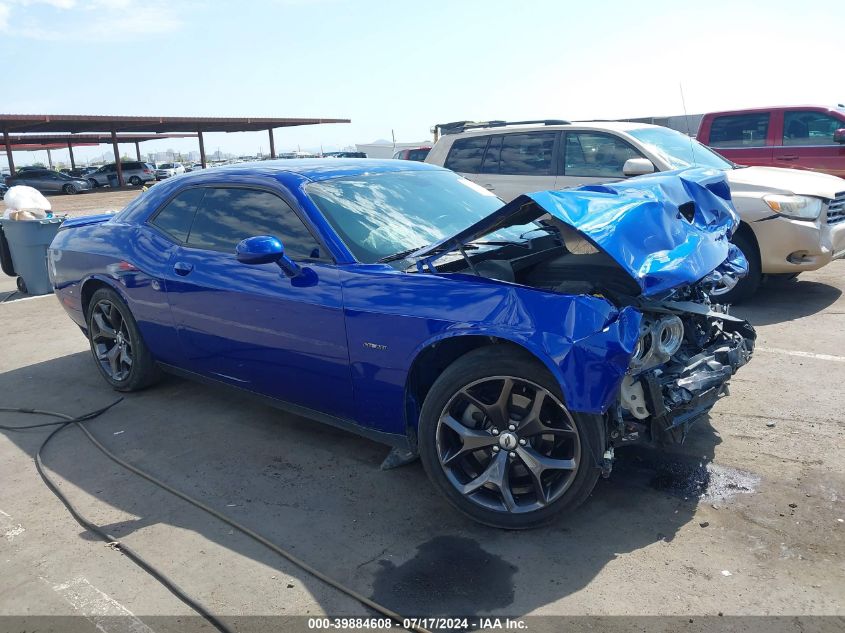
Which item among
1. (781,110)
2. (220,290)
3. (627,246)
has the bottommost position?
(220,290)

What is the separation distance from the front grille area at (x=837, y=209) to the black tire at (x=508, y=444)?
194 inches

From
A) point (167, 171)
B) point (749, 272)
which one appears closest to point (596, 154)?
point (749, 272)

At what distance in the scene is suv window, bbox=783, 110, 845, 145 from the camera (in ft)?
31.2

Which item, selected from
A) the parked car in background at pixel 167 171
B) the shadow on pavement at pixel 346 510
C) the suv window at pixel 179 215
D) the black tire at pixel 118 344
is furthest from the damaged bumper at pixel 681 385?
the parked car in background at pixel 167 171

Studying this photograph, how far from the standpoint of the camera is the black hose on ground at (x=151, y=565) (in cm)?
268

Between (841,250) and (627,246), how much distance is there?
475cm

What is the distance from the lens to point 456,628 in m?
2.55

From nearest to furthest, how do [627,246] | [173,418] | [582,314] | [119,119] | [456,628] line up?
[456,628] < [582,314] < [627,246] < [173,418] < [119,119]

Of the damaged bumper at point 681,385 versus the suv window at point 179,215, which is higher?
the suv window at point 179,215

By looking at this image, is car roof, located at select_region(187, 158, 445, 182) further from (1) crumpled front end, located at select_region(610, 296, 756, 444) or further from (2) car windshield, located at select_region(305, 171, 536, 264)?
(1) crumpled front end, located at select_region(610, 296, 756, 444)

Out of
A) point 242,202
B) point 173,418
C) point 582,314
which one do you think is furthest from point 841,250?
point 173,418

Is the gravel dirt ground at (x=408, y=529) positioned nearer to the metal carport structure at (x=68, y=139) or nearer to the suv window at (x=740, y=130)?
the suv window at (x=740, y=130)

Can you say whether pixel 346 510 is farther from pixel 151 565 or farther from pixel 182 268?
pixel 182 268

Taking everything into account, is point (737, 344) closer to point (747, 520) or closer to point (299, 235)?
point (747, 520)
